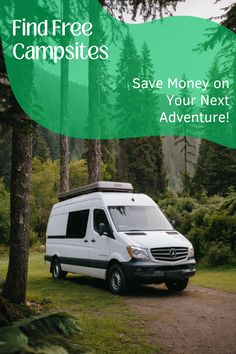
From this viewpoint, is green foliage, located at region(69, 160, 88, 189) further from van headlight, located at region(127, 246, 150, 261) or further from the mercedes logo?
van headlight, located at region(127, 246, 150, 261)

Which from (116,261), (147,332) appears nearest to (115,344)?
(147,332)

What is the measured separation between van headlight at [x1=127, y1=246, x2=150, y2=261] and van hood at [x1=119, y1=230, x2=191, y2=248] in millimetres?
114

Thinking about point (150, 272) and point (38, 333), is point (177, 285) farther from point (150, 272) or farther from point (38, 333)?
point (38, 333)

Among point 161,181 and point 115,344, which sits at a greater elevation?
point 161,181

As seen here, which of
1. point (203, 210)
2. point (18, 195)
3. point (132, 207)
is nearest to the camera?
point (18, 195)

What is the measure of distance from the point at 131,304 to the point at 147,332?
269cm

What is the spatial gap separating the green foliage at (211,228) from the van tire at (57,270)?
5.67 metres

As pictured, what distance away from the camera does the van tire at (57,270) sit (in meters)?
15.7

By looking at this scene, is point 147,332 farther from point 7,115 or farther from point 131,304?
point 7,115

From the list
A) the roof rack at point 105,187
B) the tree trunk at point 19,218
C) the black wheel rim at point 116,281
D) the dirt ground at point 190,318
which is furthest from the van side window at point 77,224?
the tree trunk at point 19,218

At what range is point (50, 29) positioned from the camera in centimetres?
981

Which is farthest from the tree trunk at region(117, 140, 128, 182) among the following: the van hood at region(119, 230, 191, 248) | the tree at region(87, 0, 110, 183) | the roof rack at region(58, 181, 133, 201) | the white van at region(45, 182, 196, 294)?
the van hood at region(119, 230, 191, 248)

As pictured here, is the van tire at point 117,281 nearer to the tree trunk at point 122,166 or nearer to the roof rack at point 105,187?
the roof rack at point 105,187

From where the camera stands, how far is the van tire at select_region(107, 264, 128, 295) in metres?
11.7
